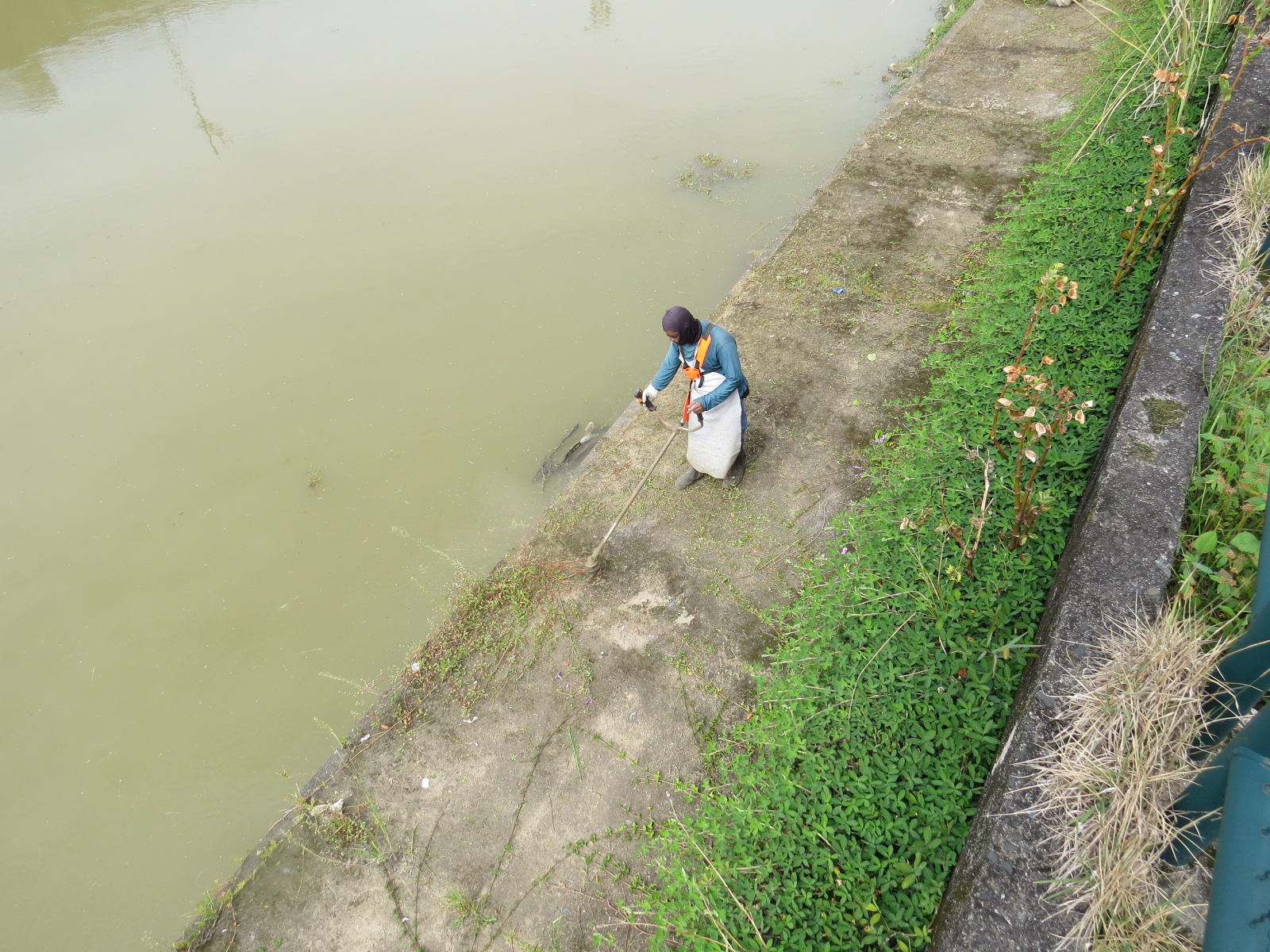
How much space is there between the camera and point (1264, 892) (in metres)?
1.05

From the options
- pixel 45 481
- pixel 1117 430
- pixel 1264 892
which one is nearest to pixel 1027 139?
pixel 1117 430

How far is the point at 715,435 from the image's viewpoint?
3.93 metres

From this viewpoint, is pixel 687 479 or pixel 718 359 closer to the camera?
pixel 718 359

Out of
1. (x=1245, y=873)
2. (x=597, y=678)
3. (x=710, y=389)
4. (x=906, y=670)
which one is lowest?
(x=597, y=678)

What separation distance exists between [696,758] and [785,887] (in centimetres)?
71

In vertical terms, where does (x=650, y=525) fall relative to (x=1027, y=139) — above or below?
below

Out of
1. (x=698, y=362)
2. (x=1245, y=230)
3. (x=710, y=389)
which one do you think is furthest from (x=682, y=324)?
(x=1245, y=230)

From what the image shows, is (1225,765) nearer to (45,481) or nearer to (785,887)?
(785,887)

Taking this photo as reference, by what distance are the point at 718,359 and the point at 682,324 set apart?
0.33 m

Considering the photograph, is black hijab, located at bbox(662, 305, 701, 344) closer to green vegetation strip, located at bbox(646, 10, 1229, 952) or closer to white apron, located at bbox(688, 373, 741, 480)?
white apron, located at bbox(688, 373, 741, 480)

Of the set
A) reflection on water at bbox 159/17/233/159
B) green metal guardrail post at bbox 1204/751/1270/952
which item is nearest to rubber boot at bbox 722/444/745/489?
green metal guardrail post at bbox 1204/751/1270/952

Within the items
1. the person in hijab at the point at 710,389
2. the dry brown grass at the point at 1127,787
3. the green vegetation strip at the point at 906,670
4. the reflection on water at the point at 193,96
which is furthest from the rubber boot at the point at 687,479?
the reflection on water at the point at 193,96

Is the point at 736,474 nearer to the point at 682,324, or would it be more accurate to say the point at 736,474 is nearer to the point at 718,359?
the point at 718,359

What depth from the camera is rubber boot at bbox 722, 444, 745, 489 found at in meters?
4.18
